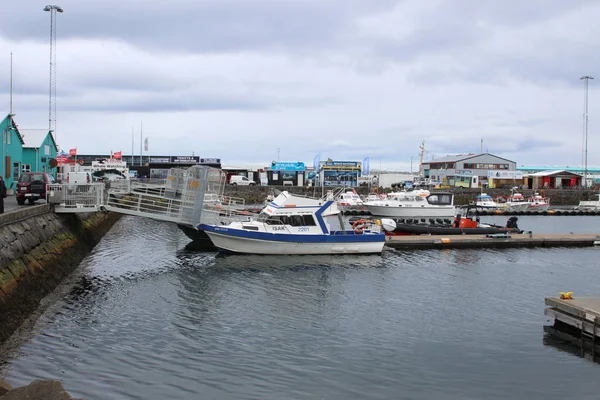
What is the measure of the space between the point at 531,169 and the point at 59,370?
128615 mm

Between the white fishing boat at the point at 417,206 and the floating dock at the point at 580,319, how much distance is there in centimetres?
3428

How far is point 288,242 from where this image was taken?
1148 inches

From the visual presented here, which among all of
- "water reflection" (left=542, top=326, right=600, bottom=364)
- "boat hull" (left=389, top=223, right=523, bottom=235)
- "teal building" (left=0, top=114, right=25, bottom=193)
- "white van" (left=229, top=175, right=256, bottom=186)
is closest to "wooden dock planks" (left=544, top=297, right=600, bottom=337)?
"water reflection" (left=542, top=326, right=600, bottom=364)

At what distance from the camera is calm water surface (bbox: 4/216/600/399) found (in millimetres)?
12625

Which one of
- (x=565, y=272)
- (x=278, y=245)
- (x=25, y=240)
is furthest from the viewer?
(x=278, y=245)

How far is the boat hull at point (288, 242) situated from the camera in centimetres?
2865

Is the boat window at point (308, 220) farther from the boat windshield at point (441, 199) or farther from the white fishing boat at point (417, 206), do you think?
the boat windshield at point (441, 199)

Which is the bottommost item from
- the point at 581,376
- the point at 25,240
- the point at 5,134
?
the point at 581,376

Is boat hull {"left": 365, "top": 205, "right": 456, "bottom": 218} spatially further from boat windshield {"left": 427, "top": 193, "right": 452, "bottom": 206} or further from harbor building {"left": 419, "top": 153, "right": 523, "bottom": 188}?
harbor building {"left": 419, "top": 153, "right": 523, "bottom": 188}

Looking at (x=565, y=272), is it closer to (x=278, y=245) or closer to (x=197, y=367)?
(x=278, y=245)

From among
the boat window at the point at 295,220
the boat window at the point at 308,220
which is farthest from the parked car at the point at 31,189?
the boat window at the point at 308,220

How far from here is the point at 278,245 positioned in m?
29.2

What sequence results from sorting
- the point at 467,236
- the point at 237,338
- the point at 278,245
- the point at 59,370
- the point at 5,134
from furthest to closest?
the point at 5,134 → the point at 467,236 → the point at 278,245 → the point at 237,338 → the point at 59,370

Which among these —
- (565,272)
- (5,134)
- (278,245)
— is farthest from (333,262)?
(5,134)
